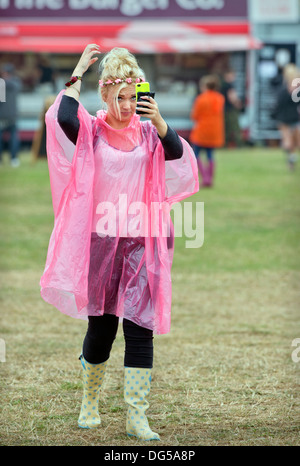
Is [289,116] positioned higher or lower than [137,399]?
higher

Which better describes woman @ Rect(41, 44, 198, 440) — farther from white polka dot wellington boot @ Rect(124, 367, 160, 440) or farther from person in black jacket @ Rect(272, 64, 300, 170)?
person in black jacket @ Rect(272, 64, 300, 170)

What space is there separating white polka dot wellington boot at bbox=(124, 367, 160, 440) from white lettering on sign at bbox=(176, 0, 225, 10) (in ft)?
71.4

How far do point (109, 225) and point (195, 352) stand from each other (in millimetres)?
1791

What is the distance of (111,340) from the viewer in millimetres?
3629

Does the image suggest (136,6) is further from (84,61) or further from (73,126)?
(73,126)

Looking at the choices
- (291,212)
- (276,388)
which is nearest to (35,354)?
(276,388)

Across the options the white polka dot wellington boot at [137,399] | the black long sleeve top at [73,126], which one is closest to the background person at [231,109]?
the black long sleeve top at [73,126]

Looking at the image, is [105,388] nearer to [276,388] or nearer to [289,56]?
[276,388]

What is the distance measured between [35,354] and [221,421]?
5.22 feet

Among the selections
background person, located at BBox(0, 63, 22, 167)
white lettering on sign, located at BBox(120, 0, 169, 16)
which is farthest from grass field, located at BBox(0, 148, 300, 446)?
white lettering on sign, located at BBox(120, 0, 169, 16)

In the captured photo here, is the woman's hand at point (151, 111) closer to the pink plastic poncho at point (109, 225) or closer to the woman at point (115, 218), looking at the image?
Result: the woman at point (115, 218)

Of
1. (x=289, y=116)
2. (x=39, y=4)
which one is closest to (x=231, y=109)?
(x=289, y=116)

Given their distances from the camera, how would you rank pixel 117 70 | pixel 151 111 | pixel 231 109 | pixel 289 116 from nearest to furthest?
pixel 151 111 < pixel 117 70 < pixel 289 116 < pixel 231 109

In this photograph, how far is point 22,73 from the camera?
2355cm
